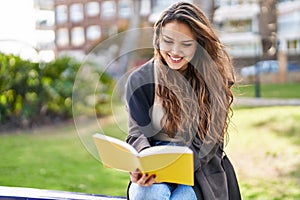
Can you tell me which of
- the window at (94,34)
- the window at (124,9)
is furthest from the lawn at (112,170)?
the window at (124,9)

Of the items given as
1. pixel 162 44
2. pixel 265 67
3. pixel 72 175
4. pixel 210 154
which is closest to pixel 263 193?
pixel 72 175

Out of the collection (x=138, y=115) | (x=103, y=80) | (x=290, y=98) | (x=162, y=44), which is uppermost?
(x=162, y=44)

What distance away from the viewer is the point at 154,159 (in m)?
1.30

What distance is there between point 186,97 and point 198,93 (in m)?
0.04

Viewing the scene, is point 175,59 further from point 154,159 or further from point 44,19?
point 44,19

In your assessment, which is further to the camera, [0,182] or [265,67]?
[265,67]

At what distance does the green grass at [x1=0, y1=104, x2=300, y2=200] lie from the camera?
291cm

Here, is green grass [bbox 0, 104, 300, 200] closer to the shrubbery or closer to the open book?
the shrubbery

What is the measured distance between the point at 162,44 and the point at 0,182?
181 cm

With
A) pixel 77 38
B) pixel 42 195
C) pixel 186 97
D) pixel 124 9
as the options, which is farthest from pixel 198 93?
pixel 124 9

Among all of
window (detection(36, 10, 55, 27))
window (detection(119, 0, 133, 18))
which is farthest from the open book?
window (detection(119, 0, 133, 18))

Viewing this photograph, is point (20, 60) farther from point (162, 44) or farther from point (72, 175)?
point (162, 44)

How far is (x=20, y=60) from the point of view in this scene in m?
4.87

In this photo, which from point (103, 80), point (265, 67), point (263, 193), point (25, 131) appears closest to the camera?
point (263, 193)
